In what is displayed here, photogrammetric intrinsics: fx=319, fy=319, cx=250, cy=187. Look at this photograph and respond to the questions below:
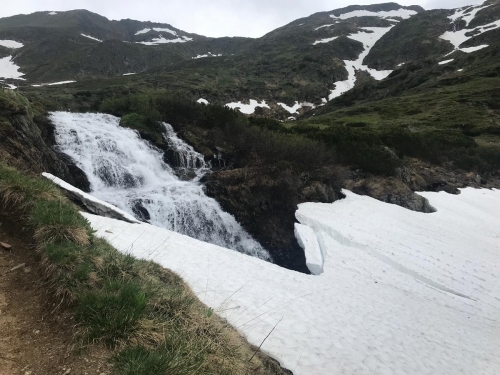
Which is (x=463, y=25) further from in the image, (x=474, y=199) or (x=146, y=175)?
(x=146, y=175)

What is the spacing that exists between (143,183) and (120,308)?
18.0m

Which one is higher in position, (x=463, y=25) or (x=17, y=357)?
(x=463, y=25)

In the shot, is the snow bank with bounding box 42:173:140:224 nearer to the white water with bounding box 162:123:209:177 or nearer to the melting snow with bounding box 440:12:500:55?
the white water with bounding box 162:123:209:177

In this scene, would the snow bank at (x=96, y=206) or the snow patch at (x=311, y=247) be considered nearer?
the snow bank at (x=96, y=206)

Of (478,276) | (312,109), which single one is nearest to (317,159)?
(478,276)

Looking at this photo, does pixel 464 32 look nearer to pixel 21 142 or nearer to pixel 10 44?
pixel 21 142

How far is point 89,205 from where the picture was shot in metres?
11.8

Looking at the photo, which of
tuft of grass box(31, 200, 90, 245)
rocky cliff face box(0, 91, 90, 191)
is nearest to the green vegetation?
rocky cliff face box(0, 91, 90, 191)

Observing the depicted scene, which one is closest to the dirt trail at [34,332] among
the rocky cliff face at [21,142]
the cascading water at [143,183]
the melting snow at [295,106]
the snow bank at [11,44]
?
the rocky cliff face at [21,142]

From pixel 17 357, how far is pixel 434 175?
3919cm

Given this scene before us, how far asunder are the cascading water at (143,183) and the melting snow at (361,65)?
3757 inches

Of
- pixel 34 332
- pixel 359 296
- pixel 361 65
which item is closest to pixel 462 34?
pixel 361 65

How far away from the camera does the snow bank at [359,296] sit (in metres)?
7.41

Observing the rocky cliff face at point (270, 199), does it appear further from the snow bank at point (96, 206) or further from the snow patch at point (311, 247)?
the snow bank at point (96, 206)
